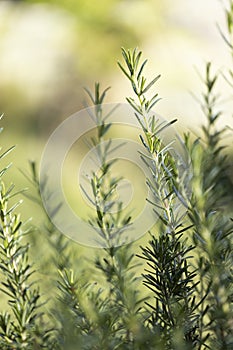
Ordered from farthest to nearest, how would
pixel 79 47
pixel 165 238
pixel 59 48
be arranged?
1. pixel 59 48
2. pixel 79 47
3. pixel 165 238

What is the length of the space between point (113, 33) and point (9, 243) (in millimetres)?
3090

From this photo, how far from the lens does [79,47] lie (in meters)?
3.29

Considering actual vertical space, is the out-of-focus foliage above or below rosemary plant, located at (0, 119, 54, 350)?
above

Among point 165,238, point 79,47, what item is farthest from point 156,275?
point 79,47

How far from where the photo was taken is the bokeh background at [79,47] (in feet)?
10.5

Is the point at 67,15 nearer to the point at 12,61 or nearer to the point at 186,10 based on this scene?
→ the point at 12,61

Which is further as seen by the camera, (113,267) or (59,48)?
(59,48)

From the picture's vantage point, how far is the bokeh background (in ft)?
10.5

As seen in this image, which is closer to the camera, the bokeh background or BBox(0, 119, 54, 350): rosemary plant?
BBox(0, 119, 54, 350): rosemary plant

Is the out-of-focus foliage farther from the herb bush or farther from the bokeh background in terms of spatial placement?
the herb bush

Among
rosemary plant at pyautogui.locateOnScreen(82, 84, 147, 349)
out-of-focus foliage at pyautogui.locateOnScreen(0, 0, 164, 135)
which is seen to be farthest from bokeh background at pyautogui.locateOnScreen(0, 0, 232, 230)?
rosemary plant at pyautogui.locateOnScreen(82, 84, 147, 349)

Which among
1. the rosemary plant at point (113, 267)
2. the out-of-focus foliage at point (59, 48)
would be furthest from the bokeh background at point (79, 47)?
the rosemary plant at point (113, 267)

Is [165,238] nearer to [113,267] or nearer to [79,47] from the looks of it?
[113,267]

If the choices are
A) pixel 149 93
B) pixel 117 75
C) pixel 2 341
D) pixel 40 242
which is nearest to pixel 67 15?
pixel 117 75
